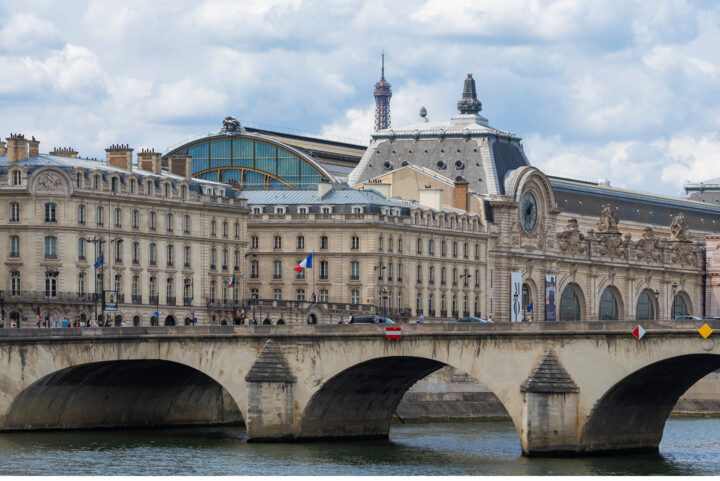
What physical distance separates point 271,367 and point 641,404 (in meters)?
18.5

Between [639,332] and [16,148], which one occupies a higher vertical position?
[16,148]

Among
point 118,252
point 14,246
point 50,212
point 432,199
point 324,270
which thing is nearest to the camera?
point 14,246

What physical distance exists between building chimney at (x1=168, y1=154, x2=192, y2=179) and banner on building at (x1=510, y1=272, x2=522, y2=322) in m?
37.0

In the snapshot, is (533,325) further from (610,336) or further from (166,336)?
(166,336)

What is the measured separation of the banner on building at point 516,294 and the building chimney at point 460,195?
290 inches

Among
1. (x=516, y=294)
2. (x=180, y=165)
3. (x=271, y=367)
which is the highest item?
(x=180, y=165)

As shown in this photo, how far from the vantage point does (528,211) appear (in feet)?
648

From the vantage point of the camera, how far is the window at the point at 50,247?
144625 millimetres

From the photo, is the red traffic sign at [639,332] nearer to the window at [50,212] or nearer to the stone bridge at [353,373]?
the stone bridge at [353,373]

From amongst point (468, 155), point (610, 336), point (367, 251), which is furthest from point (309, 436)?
point (468, 155)

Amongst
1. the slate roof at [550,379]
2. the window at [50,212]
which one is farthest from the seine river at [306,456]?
the window at [50,212]

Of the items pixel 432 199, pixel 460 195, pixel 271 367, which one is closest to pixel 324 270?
pixel 432 199

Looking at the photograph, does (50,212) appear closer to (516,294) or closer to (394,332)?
(394,332)

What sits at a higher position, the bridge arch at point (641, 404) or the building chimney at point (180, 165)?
the building chimney at point (180, 165)
